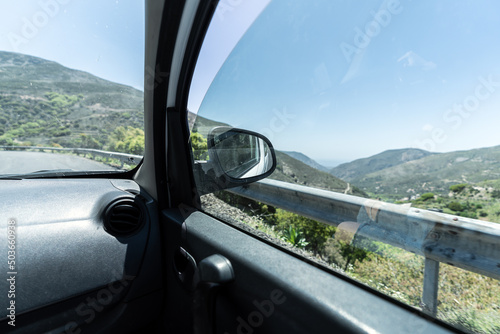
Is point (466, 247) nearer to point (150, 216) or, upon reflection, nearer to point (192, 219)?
point (192, 219)

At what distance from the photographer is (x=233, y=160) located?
2.00 metres

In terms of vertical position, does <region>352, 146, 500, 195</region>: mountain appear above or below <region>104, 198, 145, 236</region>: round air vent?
above

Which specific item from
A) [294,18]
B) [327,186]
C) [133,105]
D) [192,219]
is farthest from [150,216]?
[294,18]

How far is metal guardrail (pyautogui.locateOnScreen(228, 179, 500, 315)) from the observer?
76 centimetres

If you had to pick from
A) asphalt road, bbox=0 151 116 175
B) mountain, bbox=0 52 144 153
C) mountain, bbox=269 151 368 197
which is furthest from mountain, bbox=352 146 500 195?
asphalt road, bbox=0 151 116 175

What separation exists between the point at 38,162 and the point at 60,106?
1.63 feet

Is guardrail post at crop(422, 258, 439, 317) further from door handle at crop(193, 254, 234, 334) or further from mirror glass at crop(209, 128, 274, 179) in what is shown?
mirror glass at crop(209, 128, 274, 179)

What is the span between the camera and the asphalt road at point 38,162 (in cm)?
205

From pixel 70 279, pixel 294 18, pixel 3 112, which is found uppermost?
pixel 294 18

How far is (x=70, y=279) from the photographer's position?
5.88ft

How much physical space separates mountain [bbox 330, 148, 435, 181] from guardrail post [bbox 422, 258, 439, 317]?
13.7 inches

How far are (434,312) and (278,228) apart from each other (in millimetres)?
844

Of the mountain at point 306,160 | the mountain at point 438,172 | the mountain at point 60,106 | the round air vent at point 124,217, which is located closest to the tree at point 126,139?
the mountain at point 60,106

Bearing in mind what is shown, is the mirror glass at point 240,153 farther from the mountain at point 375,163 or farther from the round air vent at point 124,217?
the round air vent at point 124,217
